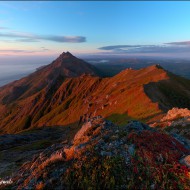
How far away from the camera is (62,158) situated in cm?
2361

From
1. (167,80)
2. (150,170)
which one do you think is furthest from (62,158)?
(167,80)

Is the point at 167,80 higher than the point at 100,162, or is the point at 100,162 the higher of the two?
the point at 100,162

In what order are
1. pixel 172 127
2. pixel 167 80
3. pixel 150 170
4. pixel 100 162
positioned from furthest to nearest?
pixel 167 80
pixel 172 127
pixel 100 162
pixel 150 170

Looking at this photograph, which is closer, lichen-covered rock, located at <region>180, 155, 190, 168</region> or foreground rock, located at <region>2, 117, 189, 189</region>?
foreground rock, located at <region>2, 117, 189, 189</region>

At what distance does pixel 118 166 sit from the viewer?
19594 millimetres

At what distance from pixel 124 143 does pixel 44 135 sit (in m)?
124

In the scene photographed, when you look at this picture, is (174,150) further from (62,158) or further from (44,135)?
(44,135)

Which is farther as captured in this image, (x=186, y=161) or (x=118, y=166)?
(x=186, y=161)

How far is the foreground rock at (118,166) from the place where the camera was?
18.1 metres

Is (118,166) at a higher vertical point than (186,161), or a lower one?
higher

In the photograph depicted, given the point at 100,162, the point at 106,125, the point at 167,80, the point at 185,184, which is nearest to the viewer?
the point at 185,184

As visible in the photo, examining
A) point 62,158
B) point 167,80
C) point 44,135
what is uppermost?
point 62,158

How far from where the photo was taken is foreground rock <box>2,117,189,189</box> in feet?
59.3

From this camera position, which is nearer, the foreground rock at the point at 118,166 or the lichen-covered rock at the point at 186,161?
the foreground rock at the point at 118,166
